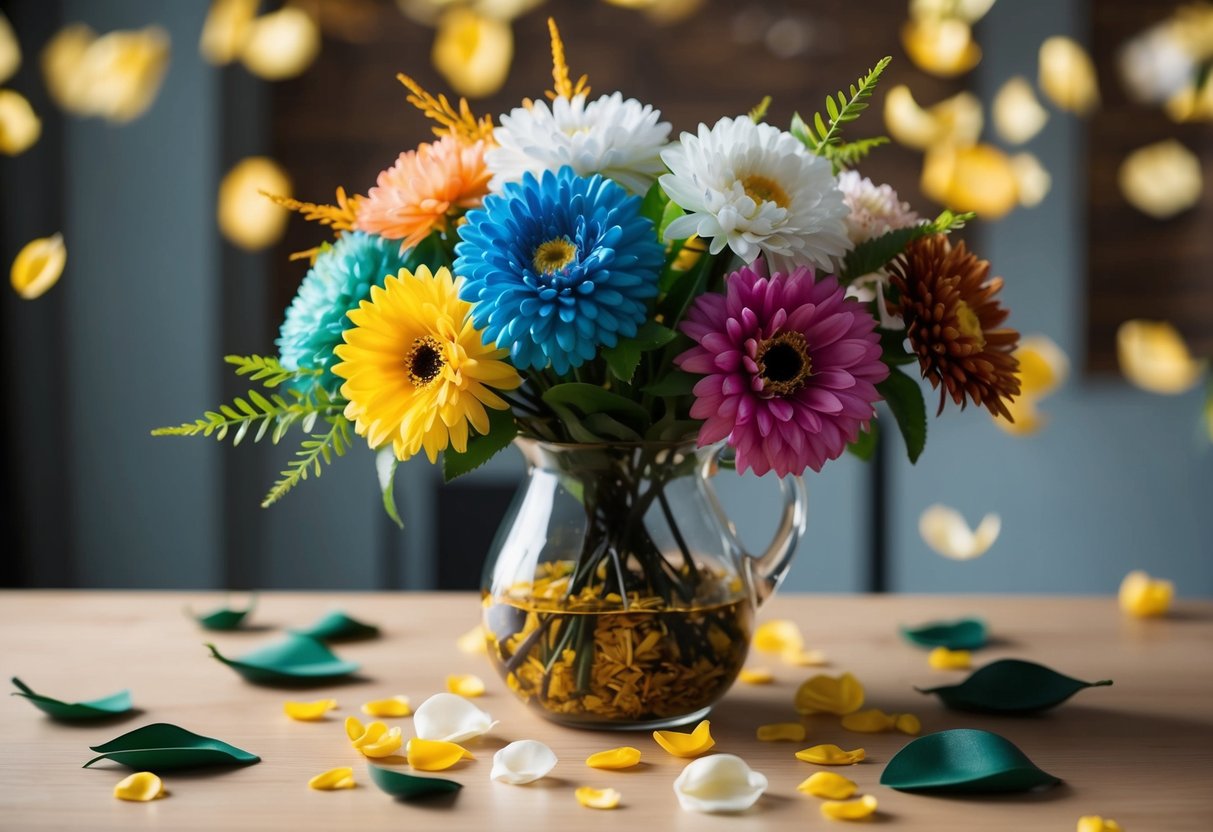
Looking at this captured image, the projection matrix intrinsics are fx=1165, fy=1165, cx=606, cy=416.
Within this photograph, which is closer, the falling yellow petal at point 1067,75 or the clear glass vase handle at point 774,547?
the clear glass vase handle at point 774,547

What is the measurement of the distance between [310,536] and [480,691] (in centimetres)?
141

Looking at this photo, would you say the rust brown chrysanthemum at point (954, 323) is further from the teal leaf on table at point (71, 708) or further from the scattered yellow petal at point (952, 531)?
the scattered yellow petal at point (952, 531)

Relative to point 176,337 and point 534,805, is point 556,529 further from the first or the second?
point 176,337

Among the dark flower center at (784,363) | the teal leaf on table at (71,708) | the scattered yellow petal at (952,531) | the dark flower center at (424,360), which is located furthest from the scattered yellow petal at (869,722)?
the scattered yellow petal at (952,531)

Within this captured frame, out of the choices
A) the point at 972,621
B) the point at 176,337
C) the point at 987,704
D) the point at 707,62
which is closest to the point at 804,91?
the point at 707,62

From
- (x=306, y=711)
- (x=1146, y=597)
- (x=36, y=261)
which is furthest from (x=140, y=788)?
(x=36, y=261)

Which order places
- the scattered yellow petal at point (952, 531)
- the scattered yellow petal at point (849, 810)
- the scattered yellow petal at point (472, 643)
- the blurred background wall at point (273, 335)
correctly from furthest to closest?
the scattered yellow petal at point (952, 531)
the blurred background wall at point (273, 335)
the scattered yellow petal at point (472, 643)
the scattered yellow petal at point (849, 810)

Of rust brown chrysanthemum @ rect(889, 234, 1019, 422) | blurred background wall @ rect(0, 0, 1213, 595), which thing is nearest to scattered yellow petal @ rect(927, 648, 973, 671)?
rust brown chrysanthemum @ rect(889, 234, 1019, 422)

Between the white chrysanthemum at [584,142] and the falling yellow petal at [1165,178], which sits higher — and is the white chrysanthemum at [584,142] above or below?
below

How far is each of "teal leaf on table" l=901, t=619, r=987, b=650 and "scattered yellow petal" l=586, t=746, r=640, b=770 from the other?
363mm

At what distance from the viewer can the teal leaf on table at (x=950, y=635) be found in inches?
36.9

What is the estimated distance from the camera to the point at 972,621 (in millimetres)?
973

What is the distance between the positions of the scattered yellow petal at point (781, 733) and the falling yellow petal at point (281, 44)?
166 cm

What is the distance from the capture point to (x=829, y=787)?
630mm
